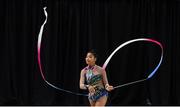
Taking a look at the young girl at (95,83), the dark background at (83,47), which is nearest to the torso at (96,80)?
the young girl at (95,83)

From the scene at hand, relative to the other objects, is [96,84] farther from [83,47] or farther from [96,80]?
[83,47]

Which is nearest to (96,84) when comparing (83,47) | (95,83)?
(95,83)

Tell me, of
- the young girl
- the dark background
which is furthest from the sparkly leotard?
the dark background

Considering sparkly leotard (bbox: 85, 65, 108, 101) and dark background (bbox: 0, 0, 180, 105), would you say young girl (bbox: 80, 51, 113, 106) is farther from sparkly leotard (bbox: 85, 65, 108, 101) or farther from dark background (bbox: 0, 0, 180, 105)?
dark background (bbox: 0, 0, 180, 105)

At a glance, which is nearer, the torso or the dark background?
the torso

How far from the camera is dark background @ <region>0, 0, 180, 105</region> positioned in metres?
10.2

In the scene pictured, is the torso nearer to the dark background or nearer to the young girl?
the young girl

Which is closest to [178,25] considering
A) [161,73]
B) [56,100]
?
[161,73]

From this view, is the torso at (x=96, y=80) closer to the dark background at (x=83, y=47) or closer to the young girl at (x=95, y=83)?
the young girl at (x=95, y=83)

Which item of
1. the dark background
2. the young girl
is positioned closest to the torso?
the young girl

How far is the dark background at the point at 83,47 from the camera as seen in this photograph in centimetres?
1023

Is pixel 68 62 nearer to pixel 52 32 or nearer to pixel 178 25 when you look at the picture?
pixel 52 32

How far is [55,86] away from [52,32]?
130 cm

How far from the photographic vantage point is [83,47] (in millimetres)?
10391
